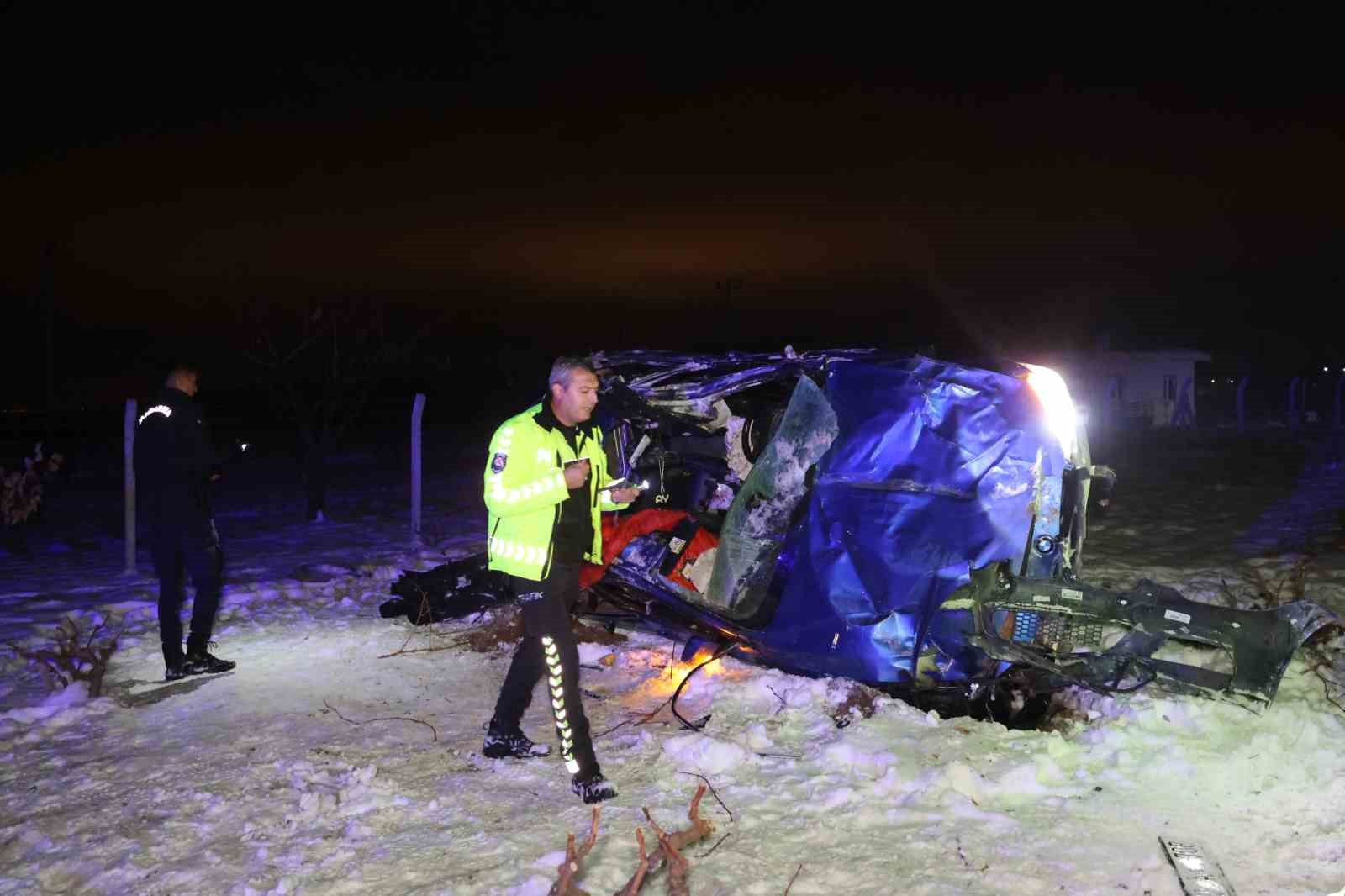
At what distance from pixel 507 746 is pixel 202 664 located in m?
2.43

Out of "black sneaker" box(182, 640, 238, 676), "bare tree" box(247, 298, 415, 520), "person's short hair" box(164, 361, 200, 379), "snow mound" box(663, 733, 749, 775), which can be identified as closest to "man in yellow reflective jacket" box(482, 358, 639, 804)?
"snow mound" box(663, 733, 749, 775)

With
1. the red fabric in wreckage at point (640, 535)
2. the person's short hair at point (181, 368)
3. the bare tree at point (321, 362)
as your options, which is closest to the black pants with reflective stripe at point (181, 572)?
the person's short hair at point (181, 368)

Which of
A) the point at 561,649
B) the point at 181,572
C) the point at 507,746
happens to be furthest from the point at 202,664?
the point at 561,649

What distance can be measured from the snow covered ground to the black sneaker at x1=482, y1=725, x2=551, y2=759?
6cm

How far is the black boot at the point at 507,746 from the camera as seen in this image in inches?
179

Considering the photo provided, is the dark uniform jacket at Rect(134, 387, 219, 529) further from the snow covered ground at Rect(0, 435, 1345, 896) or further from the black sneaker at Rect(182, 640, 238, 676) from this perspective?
the snow covered ground at Rect(0, 435, 1345, 896)

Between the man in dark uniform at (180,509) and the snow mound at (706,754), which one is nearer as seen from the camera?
the snow mound at (706,754)

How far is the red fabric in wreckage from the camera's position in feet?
19.2

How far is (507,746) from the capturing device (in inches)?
179

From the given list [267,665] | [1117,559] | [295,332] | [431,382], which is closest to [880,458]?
[267,665]

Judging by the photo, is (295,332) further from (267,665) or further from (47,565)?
(267,665)

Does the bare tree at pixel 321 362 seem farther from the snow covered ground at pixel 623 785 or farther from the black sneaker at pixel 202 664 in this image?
the black sneaker at pixel 202 664

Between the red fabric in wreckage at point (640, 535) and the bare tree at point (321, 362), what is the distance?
7329 millimetres

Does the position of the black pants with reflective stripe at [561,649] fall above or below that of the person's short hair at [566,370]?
below
